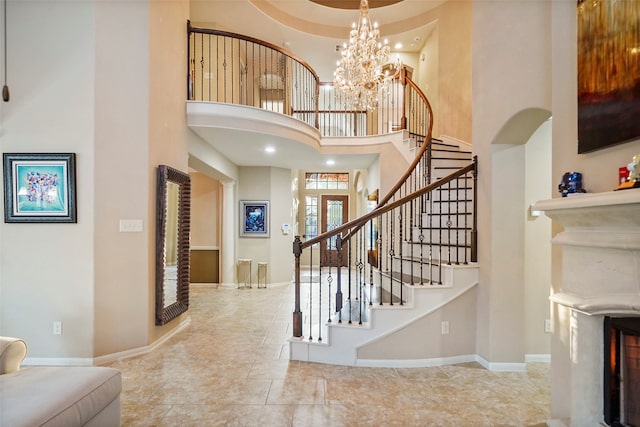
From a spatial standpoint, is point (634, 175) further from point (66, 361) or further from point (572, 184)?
point (66, 361)

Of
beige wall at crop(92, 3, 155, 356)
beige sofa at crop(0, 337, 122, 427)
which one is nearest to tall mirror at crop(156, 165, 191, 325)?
beige wall at crop(92, 3, 155, 356)

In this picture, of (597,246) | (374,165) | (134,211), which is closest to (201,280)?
(134,211)

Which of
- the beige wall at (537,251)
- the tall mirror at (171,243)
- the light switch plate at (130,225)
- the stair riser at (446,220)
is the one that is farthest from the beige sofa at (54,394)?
the beige wall at (537,251)

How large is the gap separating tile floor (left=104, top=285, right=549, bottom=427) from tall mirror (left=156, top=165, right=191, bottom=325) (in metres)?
0.51

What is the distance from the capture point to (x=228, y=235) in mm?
6961

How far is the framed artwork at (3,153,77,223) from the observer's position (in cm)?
307

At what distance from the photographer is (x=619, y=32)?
1.59 m

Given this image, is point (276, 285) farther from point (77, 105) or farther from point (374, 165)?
point (77, 105)

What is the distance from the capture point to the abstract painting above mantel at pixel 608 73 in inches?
60.0

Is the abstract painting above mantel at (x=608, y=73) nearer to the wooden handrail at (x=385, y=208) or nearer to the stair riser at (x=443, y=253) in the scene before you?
the wooden handrail at (x=385, y=208)

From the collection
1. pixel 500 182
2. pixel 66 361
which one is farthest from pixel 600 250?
pixel 66 361

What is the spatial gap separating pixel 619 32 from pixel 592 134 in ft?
1.68

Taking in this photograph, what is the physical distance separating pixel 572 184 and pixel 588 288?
24.1 inches

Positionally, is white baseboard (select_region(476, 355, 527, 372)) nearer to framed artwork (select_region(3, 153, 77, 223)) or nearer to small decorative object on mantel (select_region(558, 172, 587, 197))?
small decorative object on mantel (select_region(558, 172, 587, 197))
